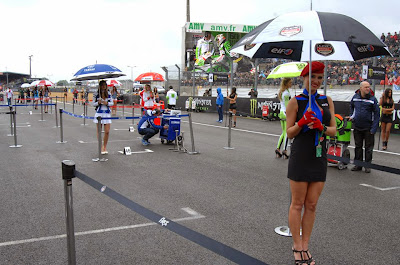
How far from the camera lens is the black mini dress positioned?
11.9 ft

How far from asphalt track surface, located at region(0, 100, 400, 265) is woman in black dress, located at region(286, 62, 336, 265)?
Result: 18.2 inches

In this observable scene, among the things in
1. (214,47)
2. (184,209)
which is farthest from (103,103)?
(214,47)

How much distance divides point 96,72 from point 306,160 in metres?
7.71

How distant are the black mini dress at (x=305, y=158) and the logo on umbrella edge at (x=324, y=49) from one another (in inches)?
57.3

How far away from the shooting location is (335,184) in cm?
719

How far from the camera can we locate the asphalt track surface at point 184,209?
411 cm

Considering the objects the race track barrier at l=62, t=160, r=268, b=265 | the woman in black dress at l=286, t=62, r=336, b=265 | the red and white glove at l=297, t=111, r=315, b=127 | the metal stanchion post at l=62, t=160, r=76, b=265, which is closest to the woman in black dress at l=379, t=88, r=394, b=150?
the woman in black dress at l=286, t=62, r=336, b=265

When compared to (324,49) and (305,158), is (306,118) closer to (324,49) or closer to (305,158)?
(305,158)

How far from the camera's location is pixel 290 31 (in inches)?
154

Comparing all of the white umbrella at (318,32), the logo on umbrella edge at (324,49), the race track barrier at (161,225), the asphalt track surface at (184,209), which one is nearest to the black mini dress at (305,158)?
the white umbrella at (318,32)

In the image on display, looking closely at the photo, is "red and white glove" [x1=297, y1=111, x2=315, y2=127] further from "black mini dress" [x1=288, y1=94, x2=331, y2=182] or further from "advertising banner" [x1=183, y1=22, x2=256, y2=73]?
"advertising banner" [x1=183, y1=22, x2=256, y2=73]

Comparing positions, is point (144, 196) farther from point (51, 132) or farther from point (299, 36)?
point (51, 132)

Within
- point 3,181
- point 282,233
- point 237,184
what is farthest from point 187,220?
point 3,181

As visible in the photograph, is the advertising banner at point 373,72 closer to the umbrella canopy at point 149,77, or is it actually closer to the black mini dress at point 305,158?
the umbrella canopy at point 149,77
